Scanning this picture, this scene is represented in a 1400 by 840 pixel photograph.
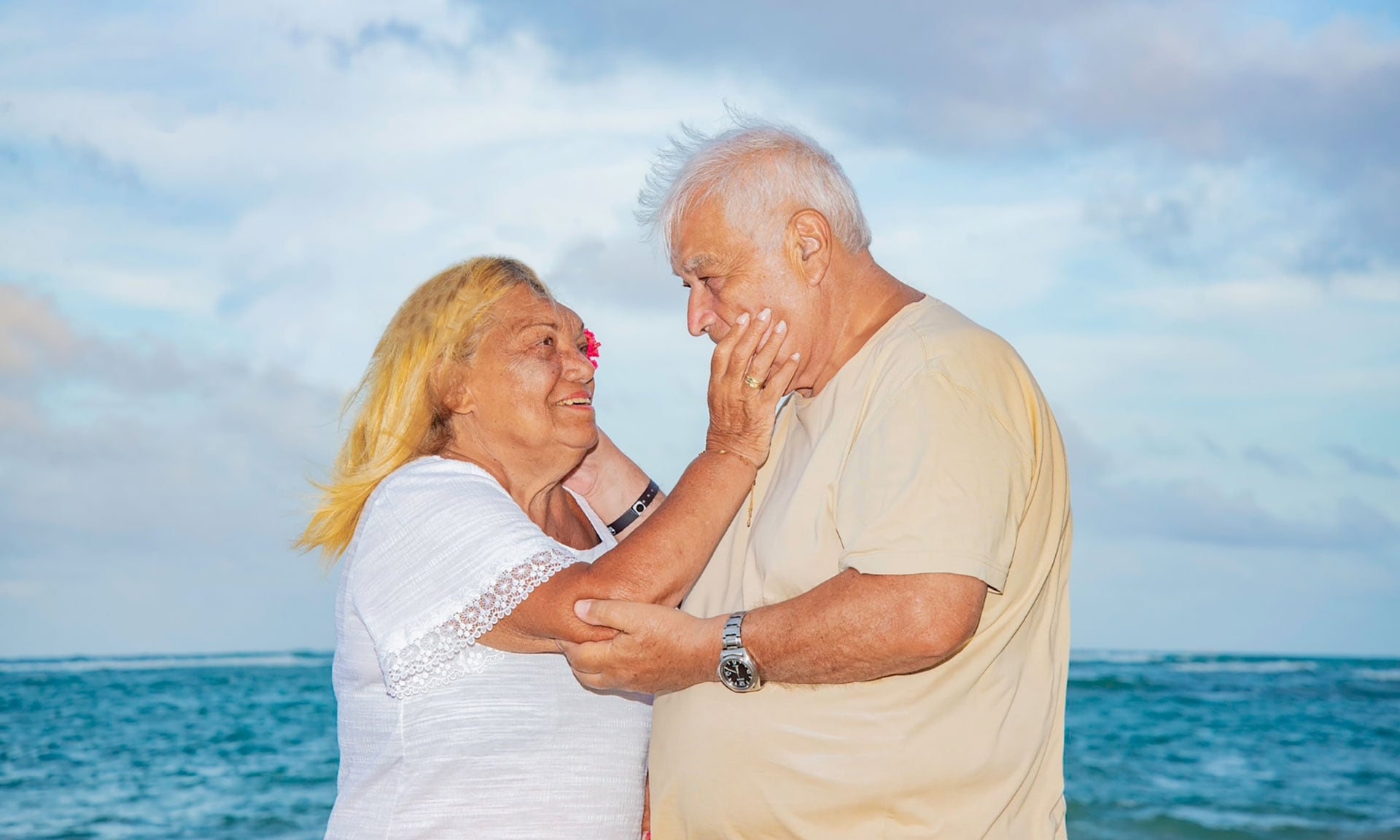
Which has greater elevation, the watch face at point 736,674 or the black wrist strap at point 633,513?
the black wrist strap at point 633,513

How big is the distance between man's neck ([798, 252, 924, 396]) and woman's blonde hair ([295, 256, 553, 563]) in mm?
1004

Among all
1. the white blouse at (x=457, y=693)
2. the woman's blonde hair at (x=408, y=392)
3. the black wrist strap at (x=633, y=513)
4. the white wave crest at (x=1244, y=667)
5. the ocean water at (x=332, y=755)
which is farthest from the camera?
the white wave crest at (x=1244, y=667)

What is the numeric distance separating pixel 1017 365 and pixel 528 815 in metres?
1.56

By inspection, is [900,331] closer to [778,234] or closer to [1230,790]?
[778,234]

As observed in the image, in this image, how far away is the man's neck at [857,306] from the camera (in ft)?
9.20

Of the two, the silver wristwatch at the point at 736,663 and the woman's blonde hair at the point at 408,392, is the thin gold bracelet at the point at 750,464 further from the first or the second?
the woman's blonde hair at the point at 408,392

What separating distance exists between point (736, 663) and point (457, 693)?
2.57 ft

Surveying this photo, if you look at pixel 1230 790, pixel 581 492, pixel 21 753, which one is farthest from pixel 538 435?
pixel 21 753

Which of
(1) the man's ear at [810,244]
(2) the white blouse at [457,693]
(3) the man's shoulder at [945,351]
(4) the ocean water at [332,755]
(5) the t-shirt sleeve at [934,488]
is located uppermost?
(1) the man's ear at [810,244]

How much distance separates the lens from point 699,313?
2920 millimetres

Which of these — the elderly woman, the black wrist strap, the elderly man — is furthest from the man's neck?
the black wrist strap

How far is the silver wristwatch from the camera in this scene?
2.53 metres

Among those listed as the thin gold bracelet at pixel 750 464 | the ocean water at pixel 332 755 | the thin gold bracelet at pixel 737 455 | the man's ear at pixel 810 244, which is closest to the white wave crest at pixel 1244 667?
the ocean water at pixel 332 755

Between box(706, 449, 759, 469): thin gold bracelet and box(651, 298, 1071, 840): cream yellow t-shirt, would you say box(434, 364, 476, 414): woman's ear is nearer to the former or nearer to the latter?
box(706, 449, 759, 469): thin gold bracelet
